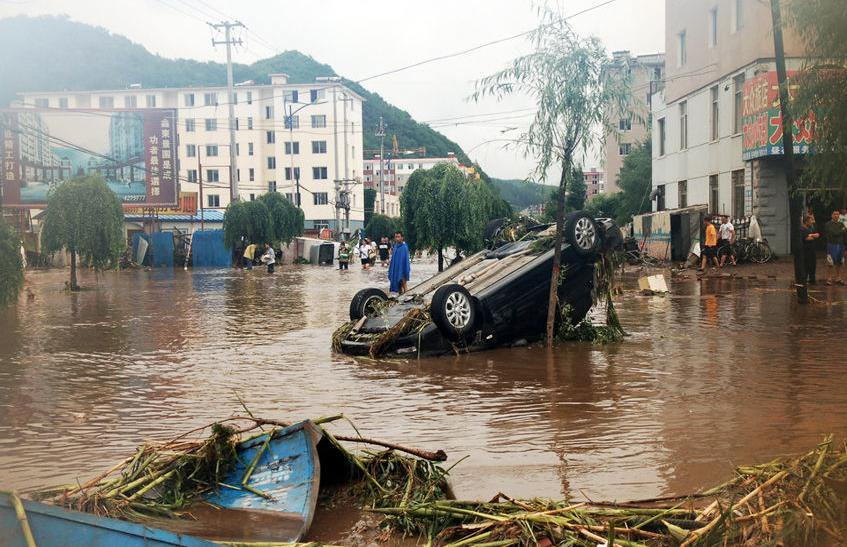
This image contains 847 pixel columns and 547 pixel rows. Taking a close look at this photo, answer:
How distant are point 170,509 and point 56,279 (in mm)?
33644

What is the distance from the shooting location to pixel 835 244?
70.3 ft

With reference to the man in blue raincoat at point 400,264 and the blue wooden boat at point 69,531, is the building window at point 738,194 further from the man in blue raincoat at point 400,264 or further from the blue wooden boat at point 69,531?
the blue wooden boat at point 69,531

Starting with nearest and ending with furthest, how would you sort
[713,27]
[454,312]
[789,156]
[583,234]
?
[454,312] → [583,234] → [789,156] → [713,27]

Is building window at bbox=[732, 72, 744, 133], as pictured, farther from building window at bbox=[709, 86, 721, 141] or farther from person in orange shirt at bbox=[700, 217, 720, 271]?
person in orange shirt at bbox=[700, 217, 720, 271]

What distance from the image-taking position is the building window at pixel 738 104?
2959 centimetres

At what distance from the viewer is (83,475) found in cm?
598

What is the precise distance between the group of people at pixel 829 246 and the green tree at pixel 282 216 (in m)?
34.9

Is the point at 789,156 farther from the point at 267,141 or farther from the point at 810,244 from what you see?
the point at 267,141

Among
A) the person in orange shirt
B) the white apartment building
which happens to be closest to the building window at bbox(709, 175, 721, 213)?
the person in orange shirt

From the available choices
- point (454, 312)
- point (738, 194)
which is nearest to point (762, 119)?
point (738, 194)

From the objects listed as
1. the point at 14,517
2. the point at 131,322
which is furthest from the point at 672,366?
the point at 131,322

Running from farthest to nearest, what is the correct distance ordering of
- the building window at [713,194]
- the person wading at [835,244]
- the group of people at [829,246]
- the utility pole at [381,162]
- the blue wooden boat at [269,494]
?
the utility pole at [381,162] < the building window at [713,194] < the person wading at [835,244] < the group of people at [829,246] < the blue wooden boat at [269,494]

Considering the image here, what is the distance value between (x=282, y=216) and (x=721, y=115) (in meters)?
29.0

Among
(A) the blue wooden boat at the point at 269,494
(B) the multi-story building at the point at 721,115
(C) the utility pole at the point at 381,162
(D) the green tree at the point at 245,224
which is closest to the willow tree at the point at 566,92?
(A) the blue wooden boat at the point at 269,494
